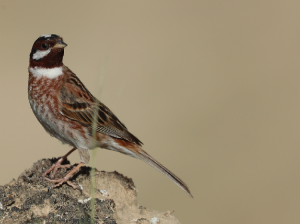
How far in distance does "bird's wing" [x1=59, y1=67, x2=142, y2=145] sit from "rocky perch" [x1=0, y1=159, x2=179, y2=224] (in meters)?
0.94

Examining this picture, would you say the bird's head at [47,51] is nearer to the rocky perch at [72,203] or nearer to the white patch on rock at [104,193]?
the rocky perch at [72,203]

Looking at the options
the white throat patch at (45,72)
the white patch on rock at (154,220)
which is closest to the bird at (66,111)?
the white throat patch at (45,72)

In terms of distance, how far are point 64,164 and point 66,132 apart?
475 millimetres

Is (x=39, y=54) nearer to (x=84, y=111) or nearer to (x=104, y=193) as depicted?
(x=84, y=111)

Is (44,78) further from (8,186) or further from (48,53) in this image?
(8,186)

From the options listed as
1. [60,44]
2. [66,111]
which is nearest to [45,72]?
[60,44]

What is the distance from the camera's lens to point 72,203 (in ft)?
12.6

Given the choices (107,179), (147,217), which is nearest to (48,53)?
(107,179)

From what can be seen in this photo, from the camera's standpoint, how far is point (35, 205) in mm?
3707

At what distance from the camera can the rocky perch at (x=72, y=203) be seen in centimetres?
359

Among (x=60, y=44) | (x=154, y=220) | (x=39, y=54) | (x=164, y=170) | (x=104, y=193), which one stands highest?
(x=60, y=44)

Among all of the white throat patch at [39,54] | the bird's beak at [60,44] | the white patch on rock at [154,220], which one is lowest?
the white patch on rock at [154,220]

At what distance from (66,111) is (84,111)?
0.29 meters

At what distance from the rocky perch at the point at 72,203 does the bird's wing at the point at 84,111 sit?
94 centimetres
